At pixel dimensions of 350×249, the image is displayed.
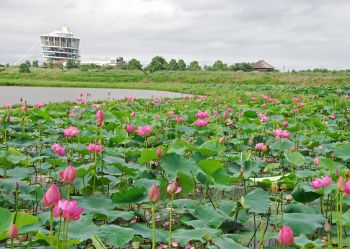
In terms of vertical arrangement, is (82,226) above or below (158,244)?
above

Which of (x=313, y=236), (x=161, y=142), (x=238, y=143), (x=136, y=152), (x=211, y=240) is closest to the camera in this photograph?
(x=211, y=240)

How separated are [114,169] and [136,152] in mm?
282

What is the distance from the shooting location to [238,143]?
3.50 meters

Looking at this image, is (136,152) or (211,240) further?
(136,152)

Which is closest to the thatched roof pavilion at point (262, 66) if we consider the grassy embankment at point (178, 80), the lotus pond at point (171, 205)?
the grassy embankment at point (178, 80)

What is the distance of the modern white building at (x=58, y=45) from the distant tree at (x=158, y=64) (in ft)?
139

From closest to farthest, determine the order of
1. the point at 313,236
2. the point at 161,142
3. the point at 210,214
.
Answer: the point at 210,214, the point at 313,236, the point at 161,142

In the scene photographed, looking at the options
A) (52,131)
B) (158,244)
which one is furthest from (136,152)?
(52,131)

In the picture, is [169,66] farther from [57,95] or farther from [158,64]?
[57,95]

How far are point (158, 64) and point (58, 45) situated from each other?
46.6 metres

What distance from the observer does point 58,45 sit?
8138 centimetres

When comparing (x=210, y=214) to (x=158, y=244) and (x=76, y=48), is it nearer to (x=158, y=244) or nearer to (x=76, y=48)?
(x=158, y=244)

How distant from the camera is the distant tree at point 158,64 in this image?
38.8m

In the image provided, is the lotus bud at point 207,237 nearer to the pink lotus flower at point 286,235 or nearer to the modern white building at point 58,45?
the pink lotus flower at point 286,235
